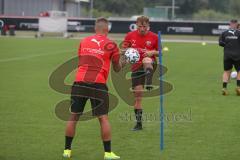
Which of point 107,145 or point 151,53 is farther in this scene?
point 151,53

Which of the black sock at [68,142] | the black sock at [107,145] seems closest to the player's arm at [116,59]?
the black sock at [107,145]

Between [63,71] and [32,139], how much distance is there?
4.09 feet

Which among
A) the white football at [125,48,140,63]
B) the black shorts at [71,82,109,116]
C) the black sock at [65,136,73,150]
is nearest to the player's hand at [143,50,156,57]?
the white football at [125,48,140,63]

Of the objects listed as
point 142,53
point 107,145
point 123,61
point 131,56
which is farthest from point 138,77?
point 107,145

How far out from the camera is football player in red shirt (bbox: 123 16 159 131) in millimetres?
10633

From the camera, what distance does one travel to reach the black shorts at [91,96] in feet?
27.5

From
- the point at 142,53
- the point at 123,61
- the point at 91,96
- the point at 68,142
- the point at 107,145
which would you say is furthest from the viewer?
the point at 142,53

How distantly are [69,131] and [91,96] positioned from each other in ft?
2.04

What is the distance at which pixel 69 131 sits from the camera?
Result: 857 centimetres

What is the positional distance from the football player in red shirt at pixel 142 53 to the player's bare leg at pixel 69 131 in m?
2.40

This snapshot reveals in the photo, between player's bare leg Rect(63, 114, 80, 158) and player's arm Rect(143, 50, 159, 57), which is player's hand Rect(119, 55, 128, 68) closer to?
player's bare leg Rect(63, 114, 80, 158)

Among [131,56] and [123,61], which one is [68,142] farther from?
[131,56]

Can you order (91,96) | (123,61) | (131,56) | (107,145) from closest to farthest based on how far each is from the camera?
1. (91,96)
2. (107,145)
3. (123,61)
4. (131,56)

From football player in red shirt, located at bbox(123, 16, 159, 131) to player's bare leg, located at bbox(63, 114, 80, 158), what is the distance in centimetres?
240
